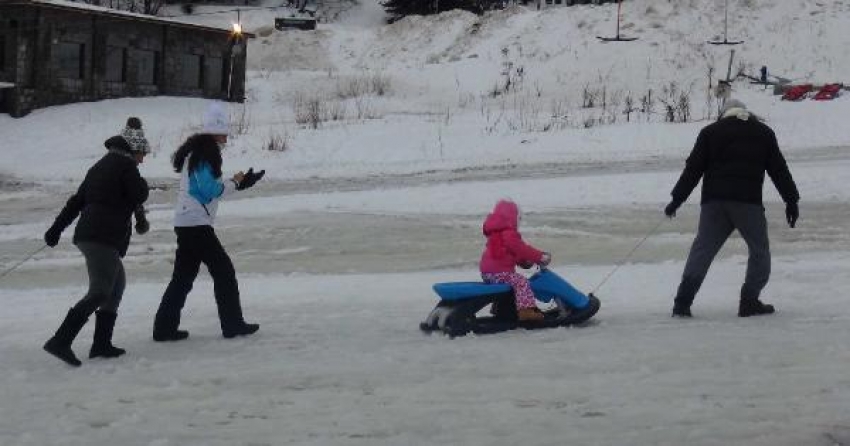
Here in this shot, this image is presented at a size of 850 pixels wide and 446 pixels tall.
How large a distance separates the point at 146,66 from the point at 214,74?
285cm

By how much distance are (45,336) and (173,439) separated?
3.81m

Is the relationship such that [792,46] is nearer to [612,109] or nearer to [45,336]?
[612,109]

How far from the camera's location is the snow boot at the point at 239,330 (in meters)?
7.70

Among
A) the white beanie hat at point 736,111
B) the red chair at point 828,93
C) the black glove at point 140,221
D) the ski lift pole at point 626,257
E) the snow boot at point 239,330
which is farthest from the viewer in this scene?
the red chair at point 828,93

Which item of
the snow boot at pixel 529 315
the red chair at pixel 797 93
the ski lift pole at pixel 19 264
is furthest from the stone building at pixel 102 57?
the snow boot at pixel 529 315

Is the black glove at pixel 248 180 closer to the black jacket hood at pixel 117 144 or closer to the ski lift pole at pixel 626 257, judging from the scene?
the black jacket hood at pixel 117 144

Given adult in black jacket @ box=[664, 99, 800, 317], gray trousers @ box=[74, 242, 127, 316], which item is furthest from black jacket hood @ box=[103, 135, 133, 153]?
adult in black jacket @ box=[664, 99, 800, 317]

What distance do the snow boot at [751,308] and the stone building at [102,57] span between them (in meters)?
27.6

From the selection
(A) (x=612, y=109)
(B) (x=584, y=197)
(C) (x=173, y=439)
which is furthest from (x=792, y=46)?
(C) (x=173, y=439)

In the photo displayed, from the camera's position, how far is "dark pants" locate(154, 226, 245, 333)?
7355 mm

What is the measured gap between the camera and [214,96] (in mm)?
35969

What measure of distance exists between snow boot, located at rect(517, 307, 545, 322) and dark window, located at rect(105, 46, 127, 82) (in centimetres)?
2838

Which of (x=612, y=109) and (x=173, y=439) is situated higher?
(x=612, y=109)

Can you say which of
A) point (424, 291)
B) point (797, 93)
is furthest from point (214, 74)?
point (424, 291)
